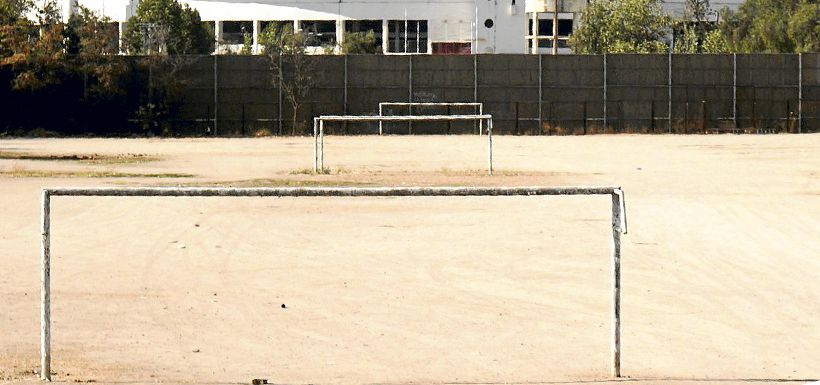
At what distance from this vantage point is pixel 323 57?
5525cm

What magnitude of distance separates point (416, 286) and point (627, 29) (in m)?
93.3

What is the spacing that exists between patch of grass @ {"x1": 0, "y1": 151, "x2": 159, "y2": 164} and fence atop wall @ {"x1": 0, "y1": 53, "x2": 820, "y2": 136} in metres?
15.8

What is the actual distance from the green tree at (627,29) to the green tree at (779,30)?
5.37 meters

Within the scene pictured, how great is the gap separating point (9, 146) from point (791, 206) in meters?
28.2

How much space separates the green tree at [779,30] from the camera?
3393 inches

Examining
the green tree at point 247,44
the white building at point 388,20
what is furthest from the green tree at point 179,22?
the white building at point 388,20

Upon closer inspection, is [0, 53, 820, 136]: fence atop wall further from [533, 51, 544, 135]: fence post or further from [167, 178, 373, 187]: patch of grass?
[167, 178, 373, 187]: patch of grass

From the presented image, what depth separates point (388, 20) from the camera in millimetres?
127625

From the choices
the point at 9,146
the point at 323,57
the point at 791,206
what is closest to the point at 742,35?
the point at 323,57

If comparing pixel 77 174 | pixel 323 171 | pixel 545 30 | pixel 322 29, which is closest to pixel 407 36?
pixel 322 29

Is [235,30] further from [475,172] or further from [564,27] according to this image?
[475,172]

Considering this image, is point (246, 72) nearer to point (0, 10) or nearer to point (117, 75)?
point (117, 75)

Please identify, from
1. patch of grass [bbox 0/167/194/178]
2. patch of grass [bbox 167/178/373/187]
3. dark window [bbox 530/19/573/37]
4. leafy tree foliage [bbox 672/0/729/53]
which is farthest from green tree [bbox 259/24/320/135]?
dark window [bbox 530/19/573/37]

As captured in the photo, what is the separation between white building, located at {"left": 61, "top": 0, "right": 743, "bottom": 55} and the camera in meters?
125
